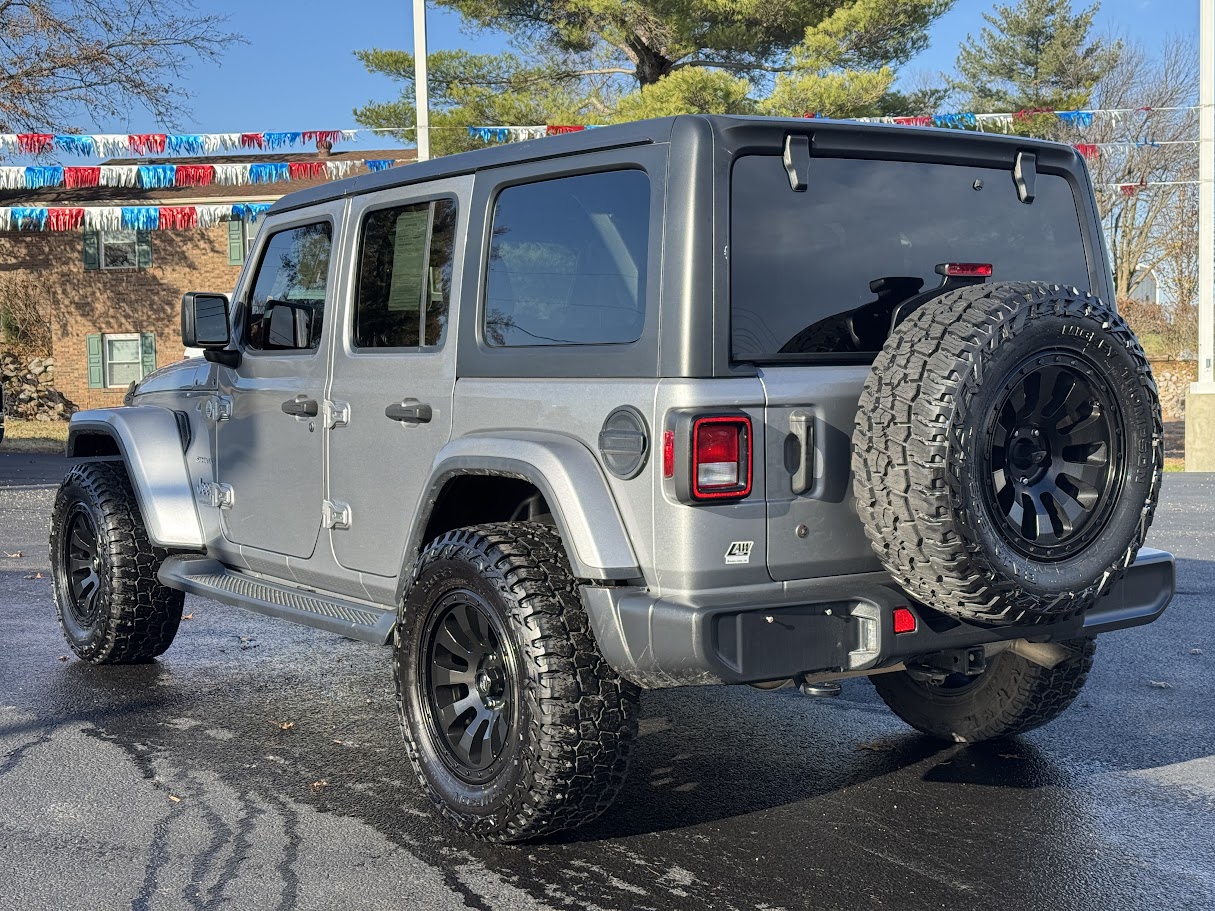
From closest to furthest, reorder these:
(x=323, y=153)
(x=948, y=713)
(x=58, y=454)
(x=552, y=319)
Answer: (x=552, y=319) < (x=948, y=713) < (x=58, y=454) < (x=323, y=153)

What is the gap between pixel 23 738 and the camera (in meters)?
5.19

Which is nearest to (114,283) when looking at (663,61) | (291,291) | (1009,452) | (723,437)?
(663,61)

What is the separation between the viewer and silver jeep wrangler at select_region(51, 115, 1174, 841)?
3516mm

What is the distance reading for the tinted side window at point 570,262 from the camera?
3.84 meters

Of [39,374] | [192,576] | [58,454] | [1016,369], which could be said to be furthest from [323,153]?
[1016,369]

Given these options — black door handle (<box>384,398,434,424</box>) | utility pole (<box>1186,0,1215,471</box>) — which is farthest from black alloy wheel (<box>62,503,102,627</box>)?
utility pole (<box>1186,0,1215,471</box>)

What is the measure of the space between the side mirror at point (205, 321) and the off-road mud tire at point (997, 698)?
299cm

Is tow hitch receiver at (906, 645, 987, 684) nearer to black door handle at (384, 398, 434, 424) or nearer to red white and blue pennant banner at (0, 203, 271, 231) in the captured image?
black door handle at (384, 398, 434, 424)

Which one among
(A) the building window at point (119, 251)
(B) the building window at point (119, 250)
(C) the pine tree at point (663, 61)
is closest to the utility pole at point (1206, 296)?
(C) the pine tree at point (663, 61)

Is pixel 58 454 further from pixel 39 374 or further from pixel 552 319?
pixel 552 319

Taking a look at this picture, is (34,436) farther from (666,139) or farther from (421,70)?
(666,139)

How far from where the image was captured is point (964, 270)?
156 inches

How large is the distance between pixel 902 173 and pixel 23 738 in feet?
12.5

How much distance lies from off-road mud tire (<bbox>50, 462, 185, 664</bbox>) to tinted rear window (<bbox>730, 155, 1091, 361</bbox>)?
3.46 meters
